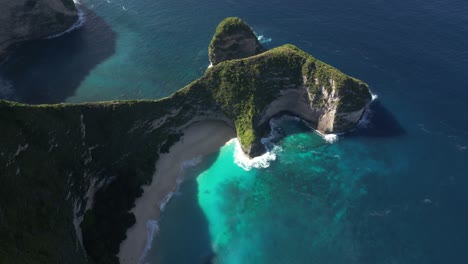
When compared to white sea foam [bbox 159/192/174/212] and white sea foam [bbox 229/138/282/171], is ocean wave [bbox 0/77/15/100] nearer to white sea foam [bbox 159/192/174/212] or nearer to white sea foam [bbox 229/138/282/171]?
white sea foam [bbox 159/192/174/212]

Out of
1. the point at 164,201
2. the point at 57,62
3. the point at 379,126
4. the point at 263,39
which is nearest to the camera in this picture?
the point at 164,201

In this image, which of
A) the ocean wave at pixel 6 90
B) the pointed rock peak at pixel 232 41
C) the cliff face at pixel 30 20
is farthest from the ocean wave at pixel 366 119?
the cliff face at pixel 30 20

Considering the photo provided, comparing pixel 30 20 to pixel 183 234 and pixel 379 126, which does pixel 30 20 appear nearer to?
pixel 183 234

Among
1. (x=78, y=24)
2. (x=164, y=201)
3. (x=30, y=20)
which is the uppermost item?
(x=30, y=20)

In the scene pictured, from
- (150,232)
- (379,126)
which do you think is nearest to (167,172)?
(150,232)

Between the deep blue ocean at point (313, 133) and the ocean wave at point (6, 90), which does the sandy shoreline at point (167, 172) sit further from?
the ocean wave at point (6, 90)

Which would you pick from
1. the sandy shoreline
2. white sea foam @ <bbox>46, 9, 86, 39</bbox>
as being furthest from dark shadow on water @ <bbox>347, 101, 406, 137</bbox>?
white sea foam @ <bbox>46, 9, 86, 39</bbox>
